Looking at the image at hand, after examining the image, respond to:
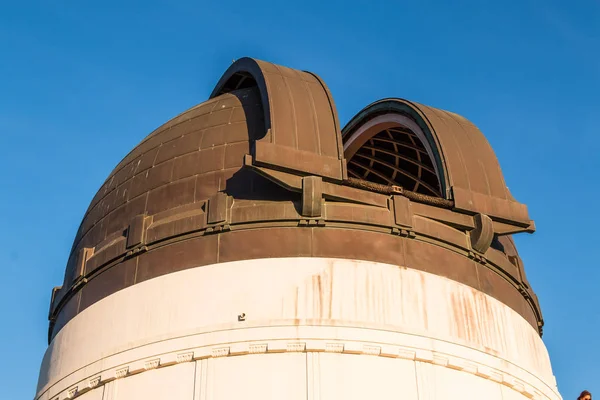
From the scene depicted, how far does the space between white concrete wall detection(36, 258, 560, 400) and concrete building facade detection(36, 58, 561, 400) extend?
0.03 meters

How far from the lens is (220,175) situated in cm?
Result: 1833

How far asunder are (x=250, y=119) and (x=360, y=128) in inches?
205

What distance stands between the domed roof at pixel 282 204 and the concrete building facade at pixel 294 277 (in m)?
0.04

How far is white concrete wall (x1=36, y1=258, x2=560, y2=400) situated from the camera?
15297mm

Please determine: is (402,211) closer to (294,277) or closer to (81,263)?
(294,277)

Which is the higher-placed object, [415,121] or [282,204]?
[415,121]

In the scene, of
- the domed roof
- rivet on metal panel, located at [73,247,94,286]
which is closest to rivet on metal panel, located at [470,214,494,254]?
the domed roof

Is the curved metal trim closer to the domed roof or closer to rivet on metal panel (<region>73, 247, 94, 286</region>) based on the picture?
the domed roof

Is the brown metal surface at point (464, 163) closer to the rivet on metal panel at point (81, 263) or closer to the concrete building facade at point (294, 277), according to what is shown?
the concrete building facade at point (294, 277)

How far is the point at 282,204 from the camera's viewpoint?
17047 mm

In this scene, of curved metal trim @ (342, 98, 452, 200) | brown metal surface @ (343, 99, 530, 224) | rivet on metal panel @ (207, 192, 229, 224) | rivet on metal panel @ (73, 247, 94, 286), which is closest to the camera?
rivet on metal panel @ (207, 192, 229, 224)

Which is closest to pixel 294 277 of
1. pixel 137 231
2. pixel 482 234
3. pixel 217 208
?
pixel 217 208

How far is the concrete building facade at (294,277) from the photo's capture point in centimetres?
1555

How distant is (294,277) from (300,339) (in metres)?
1.29
